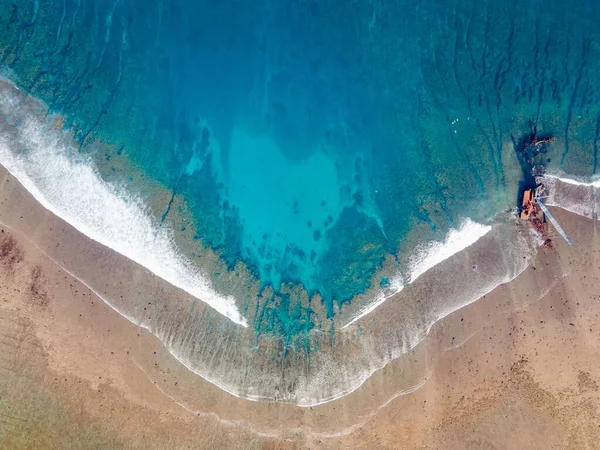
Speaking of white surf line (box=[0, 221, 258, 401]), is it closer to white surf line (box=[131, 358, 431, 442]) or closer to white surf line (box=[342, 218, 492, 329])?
white surf line (box=[131, 358, 431, 442])

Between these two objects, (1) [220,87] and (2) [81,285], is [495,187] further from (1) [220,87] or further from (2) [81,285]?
(2) [81,285]

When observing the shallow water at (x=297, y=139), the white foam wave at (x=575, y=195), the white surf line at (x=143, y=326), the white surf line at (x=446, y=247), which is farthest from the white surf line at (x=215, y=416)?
the white foam wave at (x=575, y=195)

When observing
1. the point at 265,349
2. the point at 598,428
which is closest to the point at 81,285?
the point at 265,349

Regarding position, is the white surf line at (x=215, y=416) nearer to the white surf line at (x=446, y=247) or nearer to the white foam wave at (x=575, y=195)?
the white surf line at (x=446, y=247)

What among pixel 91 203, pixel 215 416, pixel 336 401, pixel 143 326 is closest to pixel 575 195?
pixel 336 401

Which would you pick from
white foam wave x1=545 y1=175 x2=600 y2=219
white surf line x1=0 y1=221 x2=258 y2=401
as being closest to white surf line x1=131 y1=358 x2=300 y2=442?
white surf line x1=0 y1=221 x2=258 y2=401

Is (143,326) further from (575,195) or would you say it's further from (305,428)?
(575,195)
